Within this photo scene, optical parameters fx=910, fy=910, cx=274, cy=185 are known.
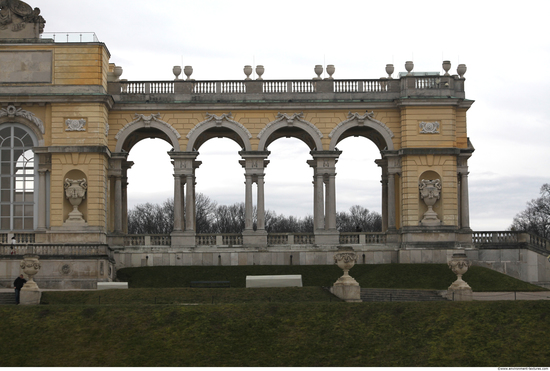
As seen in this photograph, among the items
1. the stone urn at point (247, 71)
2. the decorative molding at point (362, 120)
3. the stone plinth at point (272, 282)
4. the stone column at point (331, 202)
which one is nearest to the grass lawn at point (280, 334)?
the stone plinth at point (272, 282)

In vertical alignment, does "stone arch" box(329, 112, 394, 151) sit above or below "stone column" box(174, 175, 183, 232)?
above

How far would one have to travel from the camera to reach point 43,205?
5288cm

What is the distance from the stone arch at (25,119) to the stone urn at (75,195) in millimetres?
3028

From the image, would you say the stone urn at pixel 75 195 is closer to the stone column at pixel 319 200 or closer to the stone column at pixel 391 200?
the stone column at pixel 319 200

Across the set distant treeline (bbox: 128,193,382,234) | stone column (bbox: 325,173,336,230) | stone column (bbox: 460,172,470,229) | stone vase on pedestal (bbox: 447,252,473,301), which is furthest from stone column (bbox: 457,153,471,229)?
distant treeline (bbox: 128,193,382,234)

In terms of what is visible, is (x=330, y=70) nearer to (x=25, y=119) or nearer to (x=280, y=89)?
(x=280, y=89)

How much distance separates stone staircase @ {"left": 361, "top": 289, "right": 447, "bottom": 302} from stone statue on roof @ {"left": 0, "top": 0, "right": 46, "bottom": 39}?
2559 cm

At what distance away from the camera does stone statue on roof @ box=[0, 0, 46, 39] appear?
53.5 meters

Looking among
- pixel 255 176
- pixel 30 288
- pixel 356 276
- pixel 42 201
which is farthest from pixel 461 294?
pixel 42 201

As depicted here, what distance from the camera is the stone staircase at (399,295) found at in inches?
1574

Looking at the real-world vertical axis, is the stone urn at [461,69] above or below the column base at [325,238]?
above

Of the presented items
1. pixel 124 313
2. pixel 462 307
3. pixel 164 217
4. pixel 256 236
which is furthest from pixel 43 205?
pixel 164 217

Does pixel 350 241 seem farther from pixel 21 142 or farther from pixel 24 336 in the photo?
pixel 24 336

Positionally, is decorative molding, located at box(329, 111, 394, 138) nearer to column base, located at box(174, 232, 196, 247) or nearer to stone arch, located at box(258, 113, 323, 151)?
stone arch, located at box(258, 113, 323, 151)
